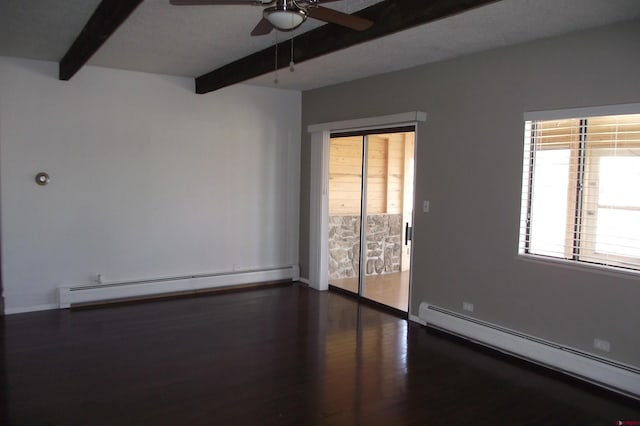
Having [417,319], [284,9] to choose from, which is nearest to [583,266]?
[417,319]

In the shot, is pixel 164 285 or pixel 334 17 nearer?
pixel 334 17

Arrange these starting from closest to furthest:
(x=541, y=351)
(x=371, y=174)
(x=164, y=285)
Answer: (x=541, y=351), (x=164, y=285), (x=371, y=174)

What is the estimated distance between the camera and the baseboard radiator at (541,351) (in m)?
3.48

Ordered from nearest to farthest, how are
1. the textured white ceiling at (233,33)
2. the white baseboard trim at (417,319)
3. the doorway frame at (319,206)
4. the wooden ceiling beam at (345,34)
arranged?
the wooden ceiling beam at (345,34), the textured white ceiling at (233,33), the white baseboard trim at (417,319), the doorway frame at (319,206)

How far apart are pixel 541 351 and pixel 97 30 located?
4303 millimetres

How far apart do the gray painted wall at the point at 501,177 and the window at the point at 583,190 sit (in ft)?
0.43

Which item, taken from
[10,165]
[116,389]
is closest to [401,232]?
[116,389]

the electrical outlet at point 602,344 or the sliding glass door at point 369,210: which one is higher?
the sliding glass door at point 369,210

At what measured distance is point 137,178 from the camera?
5.76 m

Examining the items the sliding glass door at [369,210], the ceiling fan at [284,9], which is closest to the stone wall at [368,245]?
the sliding glass door at [369,210]

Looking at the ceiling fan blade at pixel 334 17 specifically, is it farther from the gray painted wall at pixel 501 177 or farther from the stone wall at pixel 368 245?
the stone wall at pixel 368 245

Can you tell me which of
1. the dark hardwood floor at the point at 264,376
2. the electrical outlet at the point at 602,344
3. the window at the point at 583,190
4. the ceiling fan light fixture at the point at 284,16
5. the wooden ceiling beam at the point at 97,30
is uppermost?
the wooden ceiling beam at the point at 97,30

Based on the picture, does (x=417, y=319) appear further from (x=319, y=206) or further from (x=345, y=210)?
(x=319, y=206)

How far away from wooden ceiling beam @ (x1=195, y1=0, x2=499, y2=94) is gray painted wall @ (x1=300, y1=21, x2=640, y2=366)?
141 centimetres
